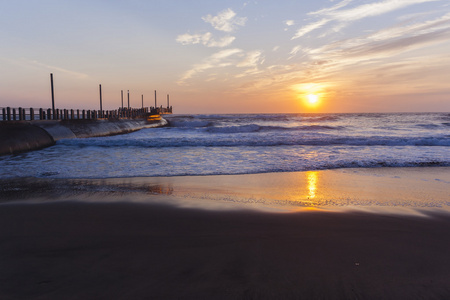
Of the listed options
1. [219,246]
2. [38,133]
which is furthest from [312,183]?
[38,133]

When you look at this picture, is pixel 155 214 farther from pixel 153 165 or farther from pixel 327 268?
pixel 153 165

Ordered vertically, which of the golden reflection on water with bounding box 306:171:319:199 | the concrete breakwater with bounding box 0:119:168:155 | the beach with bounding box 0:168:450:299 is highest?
the concrete breakwater with bounding box 0:119:168:155

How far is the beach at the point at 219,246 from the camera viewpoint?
92.1 inches

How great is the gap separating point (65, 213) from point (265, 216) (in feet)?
10.2

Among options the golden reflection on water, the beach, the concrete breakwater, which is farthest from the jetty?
the golden reflection on water

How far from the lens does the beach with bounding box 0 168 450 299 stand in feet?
7.68

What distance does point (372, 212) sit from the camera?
4.42m

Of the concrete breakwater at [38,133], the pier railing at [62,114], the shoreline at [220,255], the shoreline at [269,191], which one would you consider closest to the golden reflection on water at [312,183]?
the shoreline at [269,191]

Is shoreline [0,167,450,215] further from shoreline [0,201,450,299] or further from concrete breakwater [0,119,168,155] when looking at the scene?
concrete breakwater [0,119,168,155]

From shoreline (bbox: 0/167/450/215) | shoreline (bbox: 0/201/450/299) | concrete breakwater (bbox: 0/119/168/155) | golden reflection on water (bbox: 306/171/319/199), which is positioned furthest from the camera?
concrete breakwater (bbox: 0/119/168/155)

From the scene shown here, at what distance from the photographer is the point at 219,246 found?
3139 mm

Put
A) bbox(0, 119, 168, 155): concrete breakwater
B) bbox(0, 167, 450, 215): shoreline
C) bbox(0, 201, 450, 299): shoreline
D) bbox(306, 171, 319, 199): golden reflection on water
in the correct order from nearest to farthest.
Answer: bbox(0, 201, 450, 299): shoreline, bbox(0, 167, 450, 215): shoreline, bbox(306, 171, 319, 199): golden reflection on water, bbox(0, 119, 168, 155): concrete breakwater

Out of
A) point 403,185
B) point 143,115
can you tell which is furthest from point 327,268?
point 143,115

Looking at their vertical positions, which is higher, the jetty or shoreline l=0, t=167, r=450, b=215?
the jetty
